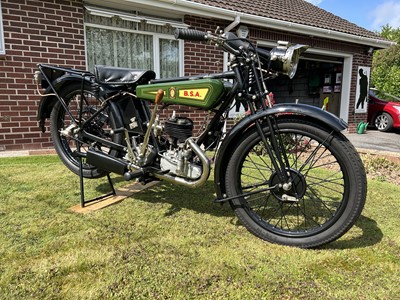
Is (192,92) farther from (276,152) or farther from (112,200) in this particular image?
(112,200)

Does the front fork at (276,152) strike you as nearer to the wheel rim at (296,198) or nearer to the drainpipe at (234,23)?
the wheel rim at (296,198)

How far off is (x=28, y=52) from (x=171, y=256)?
4436 mm

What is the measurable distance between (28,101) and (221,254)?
4.38 meters

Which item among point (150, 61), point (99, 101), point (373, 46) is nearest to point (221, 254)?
point (99, 101)

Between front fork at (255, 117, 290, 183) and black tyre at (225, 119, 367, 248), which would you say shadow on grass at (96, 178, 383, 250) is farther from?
front fork at (255, 117, 290, 183)

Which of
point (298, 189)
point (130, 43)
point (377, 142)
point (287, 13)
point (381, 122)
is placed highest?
point (287, 13)

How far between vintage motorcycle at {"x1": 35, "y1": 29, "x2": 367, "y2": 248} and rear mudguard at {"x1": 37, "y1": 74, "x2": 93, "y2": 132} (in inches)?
0.4

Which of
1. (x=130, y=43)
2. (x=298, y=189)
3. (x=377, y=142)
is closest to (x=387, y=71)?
(x=377, y=142)

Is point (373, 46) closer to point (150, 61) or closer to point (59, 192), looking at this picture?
point (150, 61)

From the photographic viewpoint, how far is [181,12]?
19.1 ft

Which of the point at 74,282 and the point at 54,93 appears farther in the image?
the point at 54,93

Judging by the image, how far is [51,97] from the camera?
113 inches

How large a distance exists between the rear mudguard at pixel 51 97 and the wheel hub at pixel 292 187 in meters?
1.73

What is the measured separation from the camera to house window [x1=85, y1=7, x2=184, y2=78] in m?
5.36
